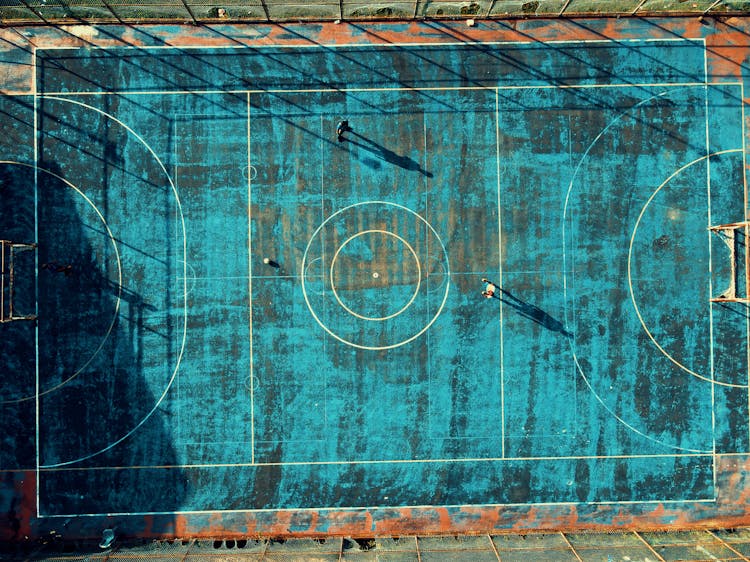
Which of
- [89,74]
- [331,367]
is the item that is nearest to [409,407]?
[331,367]

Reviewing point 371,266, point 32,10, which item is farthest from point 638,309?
point 32,10

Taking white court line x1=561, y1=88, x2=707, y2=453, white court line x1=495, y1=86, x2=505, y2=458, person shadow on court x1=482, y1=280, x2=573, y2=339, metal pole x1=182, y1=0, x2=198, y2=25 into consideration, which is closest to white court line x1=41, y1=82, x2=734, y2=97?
white court line x1=561, y1=88, x2=707, y2=453

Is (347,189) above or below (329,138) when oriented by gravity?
below

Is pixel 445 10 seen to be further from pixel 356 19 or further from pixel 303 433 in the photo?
pixel 303 433

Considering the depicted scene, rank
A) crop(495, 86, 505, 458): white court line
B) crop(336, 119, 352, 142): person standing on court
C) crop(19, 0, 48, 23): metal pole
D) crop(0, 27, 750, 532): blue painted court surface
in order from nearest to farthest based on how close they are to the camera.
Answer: crop(19, 0, 48, 23): metal pole
crop(336, 119, 352, 142): person standing on court
crop(0, 27, 750, 532): blue painted court surface
crop(495, 86, 505, 458): white court line

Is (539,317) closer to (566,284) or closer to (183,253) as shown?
(566,284)

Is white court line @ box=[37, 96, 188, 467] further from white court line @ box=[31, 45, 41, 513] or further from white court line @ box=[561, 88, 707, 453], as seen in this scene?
white court line @ box=[561, 88, 707, 453]
